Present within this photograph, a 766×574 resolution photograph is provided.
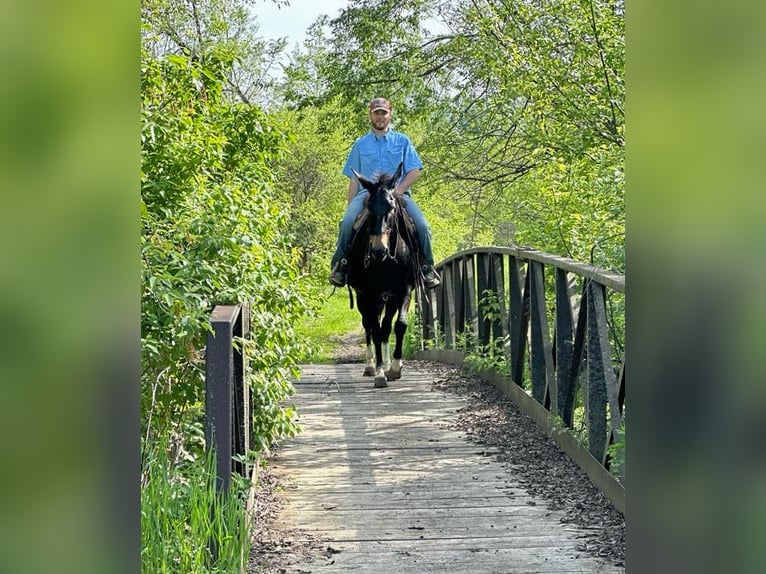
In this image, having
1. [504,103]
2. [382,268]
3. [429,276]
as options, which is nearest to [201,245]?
[382,268]

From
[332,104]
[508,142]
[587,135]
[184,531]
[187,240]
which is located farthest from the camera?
[332,104]

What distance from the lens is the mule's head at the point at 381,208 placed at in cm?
752

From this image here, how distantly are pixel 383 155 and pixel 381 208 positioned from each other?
756 millimetres

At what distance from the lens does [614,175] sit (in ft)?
19.3

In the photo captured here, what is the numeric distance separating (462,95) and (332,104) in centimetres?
269

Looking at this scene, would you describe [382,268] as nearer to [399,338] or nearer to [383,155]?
[399,338]

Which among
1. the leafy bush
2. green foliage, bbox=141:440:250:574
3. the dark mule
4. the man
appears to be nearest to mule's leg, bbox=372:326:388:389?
the dark mule

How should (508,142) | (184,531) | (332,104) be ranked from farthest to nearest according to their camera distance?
(332,104), (508,142), (184,531)

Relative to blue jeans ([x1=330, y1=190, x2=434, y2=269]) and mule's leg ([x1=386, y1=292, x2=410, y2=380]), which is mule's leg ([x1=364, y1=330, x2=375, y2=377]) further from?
blue jeans ([x1=330, y1=190, x2=434, y2=269])

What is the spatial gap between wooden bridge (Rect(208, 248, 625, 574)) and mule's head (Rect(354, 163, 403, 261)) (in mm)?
946

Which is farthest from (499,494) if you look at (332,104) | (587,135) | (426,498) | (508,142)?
(332,104)
